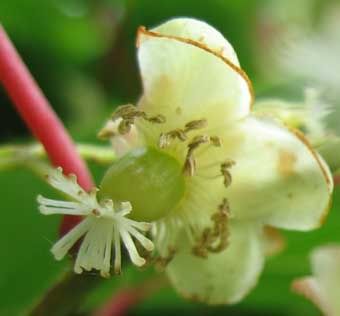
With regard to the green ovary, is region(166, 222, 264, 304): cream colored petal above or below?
below

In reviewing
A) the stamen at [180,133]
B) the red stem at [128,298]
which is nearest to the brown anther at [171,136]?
the stamen at [180,133]

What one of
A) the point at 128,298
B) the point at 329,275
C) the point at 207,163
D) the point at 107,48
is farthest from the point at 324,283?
the point at 107,48

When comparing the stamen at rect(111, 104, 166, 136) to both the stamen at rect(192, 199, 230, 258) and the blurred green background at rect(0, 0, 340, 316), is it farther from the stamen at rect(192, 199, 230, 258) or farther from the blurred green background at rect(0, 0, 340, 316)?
the blurred green background at rect(0, 0, 340, 316)

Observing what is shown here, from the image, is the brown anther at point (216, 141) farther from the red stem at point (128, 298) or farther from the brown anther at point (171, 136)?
the red stem at point (128, 298)

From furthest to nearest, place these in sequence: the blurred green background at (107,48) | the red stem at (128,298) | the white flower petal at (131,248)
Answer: the blurred green background at (107,48) < the red stem at (128,298) < the white flower petal at (131,248)

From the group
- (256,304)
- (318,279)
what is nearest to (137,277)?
(256,304)

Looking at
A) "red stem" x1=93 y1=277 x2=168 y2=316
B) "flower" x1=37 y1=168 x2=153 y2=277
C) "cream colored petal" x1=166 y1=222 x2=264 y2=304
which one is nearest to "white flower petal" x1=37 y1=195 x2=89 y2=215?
"flower" x1=37 y1=168 x2=153 y2=277

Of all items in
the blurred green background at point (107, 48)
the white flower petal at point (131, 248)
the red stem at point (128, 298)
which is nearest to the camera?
the white flower petal at point (131, 248)
